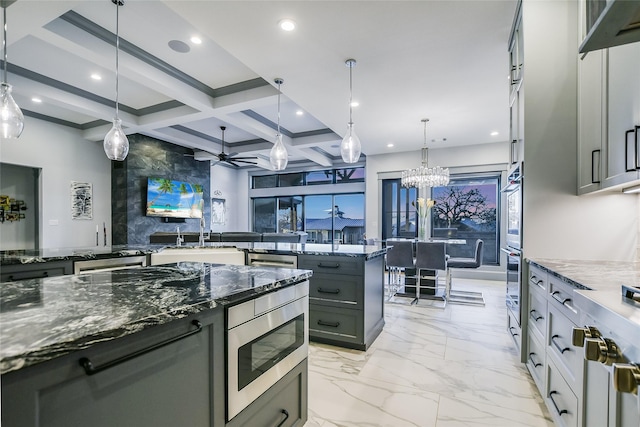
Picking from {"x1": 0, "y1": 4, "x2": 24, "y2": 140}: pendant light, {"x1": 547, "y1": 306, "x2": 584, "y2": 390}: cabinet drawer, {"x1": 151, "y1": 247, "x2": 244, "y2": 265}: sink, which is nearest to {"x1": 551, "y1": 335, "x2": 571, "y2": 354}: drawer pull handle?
{"x1": 547, "y1": 306, "x2": 584, "y2": 390}: cabinet drawer

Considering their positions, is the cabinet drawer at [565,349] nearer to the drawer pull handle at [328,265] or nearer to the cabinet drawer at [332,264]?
the cabinet drawer at [332,264]

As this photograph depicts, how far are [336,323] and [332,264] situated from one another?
0.56 meters

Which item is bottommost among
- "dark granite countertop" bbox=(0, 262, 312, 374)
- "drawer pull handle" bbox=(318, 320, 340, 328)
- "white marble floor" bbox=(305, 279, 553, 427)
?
"white marble floor" bbox=(305, 279, 553, 427)

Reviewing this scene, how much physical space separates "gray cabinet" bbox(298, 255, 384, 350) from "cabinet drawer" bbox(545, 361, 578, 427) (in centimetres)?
136

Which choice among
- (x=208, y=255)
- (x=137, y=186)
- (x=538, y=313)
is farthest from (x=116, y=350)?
(x=137, y=186)

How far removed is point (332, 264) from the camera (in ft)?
9.07

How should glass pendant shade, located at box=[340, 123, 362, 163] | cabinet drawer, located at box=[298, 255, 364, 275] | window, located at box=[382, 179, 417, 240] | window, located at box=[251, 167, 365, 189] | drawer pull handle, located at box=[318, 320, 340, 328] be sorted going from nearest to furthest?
cabinet drawer, located at box=[298, 255, 364, 275], drawer pull handle, located at box=[318, 320, 340, 328], glass pendant shade, located at box=[340, 123, 362, 163], window, located at box=[382, 179, 417, 240], window, located at box=[251, 167, 365, 189]

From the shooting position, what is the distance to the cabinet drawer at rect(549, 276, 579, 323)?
1.35 metres

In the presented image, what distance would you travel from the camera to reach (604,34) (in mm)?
870

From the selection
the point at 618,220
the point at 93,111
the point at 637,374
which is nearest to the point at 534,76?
the point at 618,220

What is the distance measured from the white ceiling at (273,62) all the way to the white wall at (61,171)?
1.39 ft

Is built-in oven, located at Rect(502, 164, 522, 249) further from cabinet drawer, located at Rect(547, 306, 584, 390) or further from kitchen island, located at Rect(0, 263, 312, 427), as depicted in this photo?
kitchen island, located at Rect(0, 263, 312, 427)

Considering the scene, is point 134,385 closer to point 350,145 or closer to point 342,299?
point 342,299

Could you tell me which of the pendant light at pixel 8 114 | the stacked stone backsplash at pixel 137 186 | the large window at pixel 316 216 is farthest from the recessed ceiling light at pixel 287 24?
the large window at pixel 316 216
